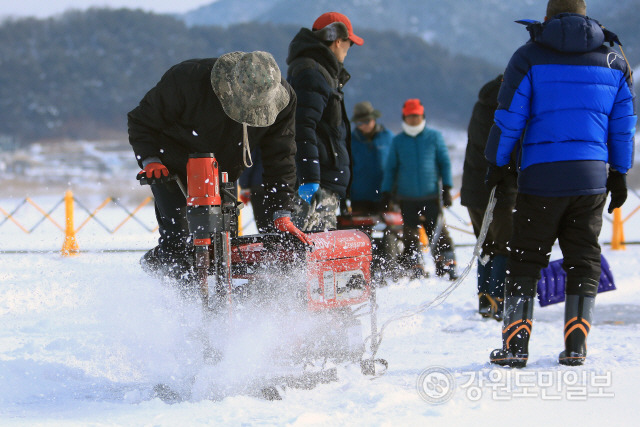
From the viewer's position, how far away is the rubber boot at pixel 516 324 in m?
2.98

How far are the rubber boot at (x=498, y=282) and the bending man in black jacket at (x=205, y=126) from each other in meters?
1.77

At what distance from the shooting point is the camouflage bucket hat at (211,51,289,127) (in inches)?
103

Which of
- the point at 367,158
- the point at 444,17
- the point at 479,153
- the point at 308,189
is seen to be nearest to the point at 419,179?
the point at 367,158

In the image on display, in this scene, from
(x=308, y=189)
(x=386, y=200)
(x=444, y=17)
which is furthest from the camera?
(x=444, y=17)

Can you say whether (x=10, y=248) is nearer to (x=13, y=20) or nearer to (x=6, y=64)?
(x=6, y=64)

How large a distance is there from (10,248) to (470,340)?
22.0ft

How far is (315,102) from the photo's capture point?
3.87 metres

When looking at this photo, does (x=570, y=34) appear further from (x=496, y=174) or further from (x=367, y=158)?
(x=367, y=158)

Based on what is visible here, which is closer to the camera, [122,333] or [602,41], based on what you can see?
[602,41]

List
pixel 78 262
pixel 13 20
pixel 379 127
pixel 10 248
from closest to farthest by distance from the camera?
1. pixel 78 262
2. pixel 379 127
3. pixel 10 248
4. pixel 13 20

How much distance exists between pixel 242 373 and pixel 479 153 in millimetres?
2367

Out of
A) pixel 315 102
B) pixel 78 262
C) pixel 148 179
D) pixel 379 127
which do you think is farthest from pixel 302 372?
pixel 379 127

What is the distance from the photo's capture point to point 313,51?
3990 mm

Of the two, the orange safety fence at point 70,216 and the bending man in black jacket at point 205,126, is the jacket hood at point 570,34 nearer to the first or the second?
the bending man in black jacket at point 205,126
